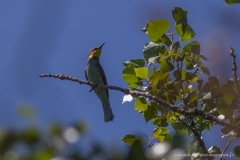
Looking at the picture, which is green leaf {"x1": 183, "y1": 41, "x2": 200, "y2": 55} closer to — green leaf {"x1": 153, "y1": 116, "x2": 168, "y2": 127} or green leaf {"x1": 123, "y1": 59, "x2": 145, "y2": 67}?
green leaf {"x1": 123, "y1": 59, "x2": 145, "y2": 67}

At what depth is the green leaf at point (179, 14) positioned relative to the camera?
3589mm

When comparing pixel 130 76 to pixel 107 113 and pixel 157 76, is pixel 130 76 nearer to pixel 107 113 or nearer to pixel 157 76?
pixel 157 76

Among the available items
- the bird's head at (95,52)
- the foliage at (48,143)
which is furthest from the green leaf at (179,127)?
the bird's head at (95,52)

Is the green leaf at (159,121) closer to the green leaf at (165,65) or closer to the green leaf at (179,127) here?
the green leaf at (179,127)

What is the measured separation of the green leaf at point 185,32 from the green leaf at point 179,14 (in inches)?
2.0

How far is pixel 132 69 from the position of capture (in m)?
3.68

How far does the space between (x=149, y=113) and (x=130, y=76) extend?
327 millimetres

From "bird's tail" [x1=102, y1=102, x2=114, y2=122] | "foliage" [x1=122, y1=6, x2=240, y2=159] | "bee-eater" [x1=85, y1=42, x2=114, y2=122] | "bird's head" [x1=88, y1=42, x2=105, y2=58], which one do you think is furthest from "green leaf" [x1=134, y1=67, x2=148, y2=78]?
"bird's head" [x1=88, y1=42, x2=105, y2=58]

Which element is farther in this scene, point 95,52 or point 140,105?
point 95,52

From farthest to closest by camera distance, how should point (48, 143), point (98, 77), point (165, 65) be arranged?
point (98, 77), point (165, 65), point (48, 143)

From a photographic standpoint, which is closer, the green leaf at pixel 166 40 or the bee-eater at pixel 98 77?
the green leaf at pixel 166 40

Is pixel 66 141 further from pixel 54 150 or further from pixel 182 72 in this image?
pixel 182 72

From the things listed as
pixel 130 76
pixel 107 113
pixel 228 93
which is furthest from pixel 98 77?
pixel 228 93

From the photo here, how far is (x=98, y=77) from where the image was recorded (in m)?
7.48
